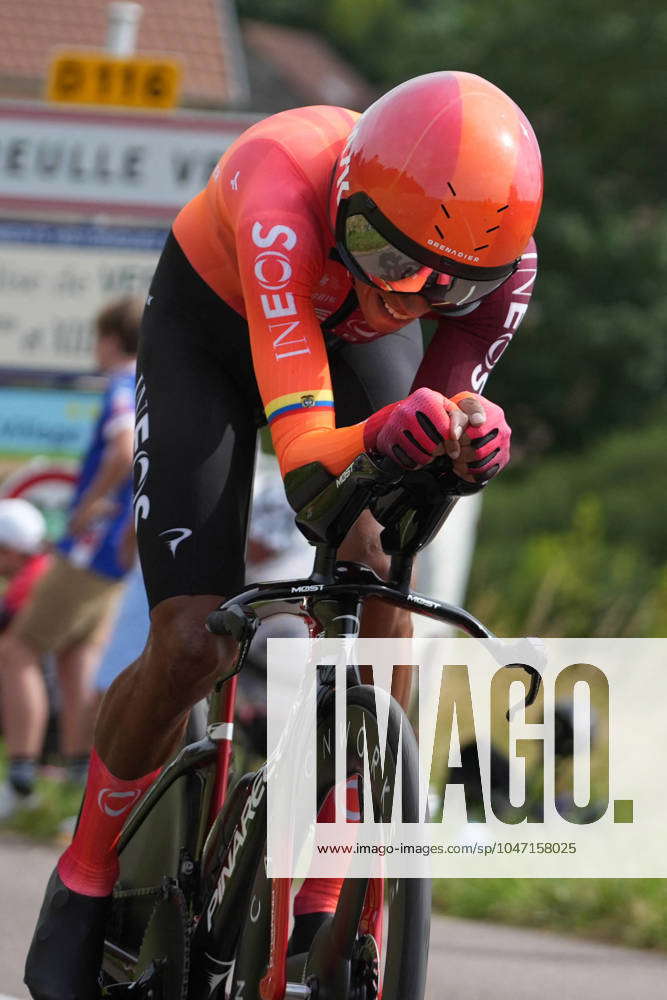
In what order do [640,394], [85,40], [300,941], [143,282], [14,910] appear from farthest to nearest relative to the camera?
[640,394], [85,40], [143,282], [14,910], [300,941]

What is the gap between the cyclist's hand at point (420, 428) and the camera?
3039 mm

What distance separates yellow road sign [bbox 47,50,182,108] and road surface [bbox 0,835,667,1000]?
5.42 meters

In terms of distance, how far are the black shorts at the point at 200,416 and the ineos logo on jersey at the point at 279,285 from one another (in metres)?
0.44

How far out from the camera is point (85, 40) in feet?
101

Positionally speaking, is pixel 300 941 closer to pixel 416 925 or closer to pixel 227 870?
pixel 227 870

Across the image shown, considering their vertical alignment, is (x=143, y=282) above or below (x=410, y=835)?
above

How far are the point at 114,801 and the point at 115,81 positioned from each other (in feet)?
24.1

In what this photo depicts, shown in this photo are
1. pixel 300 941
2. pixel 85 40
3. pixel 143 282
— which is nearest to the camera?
pixel 300 941

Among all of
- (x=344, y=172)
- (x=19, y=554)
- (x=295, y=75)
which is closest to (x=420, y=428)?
(x=344, y=172)

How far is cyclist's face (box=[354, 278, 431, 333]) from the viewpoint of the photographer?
3.47 meters

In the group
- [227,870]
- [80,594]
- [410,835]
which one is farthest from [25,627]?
[410,835]

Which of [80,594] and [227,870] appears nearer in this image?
[227,870]

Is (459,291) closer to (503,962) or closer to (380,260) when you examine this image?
(380,260)

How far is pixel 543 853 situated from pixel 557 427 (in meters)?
28.8
